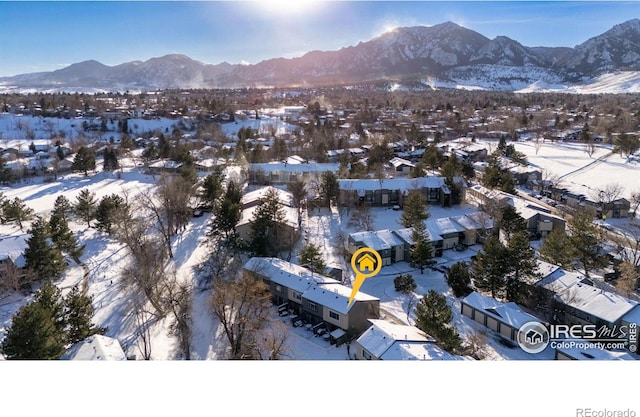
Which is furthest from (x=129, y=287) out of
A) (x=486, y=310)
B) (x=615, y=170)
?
(x=615, y=170)

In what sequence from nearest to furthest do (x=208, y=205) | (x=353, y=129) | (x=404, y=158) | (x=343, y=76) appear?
(x=208, y=205), (x=404, y=158), (x=353, y=129), (x=343, y=76)

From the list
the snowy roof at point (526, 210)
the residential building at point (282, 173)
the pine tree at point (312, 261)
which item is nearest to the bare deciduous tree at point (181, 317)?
the pine tree at point (312, 261)

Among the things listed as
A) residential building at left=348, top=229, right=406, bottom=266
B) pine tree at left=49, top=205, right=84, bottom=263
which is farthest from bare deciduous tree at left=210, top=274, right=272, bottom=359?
pine tree at left=49, top=205, right=84, bottom=263

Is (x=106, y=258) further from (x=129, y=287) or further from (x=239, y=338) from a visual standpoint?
(x=239, y=338)

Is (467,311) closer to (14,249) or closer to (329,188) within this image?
(329,188)

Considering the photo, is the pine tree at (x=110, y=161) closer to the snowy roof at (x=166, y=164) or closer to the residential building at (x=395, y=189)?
the snowy roof at (x=166, y=164)

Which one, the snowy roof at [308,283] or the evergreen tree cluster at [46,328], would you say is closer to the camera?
the evergreen tree cluster at [46,328]

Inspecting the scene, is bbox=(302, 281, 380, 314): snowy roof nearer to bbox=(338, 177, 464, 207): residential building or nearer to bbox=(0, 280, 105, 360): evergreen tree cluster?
bbox=(0, 280, 105, 360): evergreen tree cluster

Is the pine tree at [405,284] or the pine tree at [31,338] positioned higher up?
the pine tree at [31,338]
